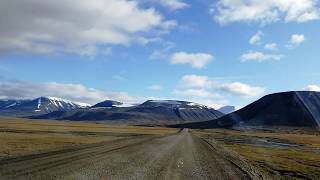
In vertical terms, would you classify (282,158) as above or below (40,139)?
below

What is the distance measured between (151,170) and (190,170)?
330 cm

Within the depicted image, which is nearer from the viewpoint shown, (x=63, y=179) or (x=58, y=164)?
(x=63, y=179)

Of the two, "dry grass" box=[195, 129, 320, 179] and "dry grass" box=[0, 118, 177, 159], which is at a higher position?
"dry grass" box=[0, 118, 177, 159]

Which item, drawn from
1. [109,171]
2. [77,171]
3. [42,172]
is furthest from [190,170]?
[42,172]

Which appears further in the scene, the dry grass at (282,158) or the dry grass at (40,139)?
the dry grass at (40,139)

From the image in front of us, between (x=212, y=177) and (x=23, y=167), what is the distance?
36.3ft

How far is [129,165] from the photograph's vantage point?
29438mm

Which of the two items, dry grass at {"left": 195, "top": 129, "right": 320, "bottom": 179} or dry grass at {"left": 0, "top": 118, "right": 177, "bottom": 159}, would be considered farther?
dry grass at {"left": 0, "top": 118, "right": 177, "bottom": 159}

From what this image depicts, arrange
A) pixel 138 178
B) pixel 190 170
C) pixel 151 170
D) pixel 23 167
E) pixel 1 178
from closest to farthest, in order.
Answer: pixel 1 178 < pixel 138 178 < pixel 23 167 < pixel 151 170 < pixel 190 170

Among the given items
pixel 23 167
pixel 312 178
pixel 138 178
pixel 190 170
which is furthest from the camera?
pixel 312 178

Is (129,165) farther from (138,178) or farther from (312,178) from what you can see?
(312,178)

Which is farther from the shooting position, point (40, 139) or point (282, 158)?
point (40, 139)

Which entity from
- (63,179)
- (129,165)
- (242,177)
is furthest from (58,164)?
(242,177)

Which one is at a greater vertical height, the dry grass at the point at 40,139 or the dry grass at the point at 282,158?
the dry grass at the point at 40,139
